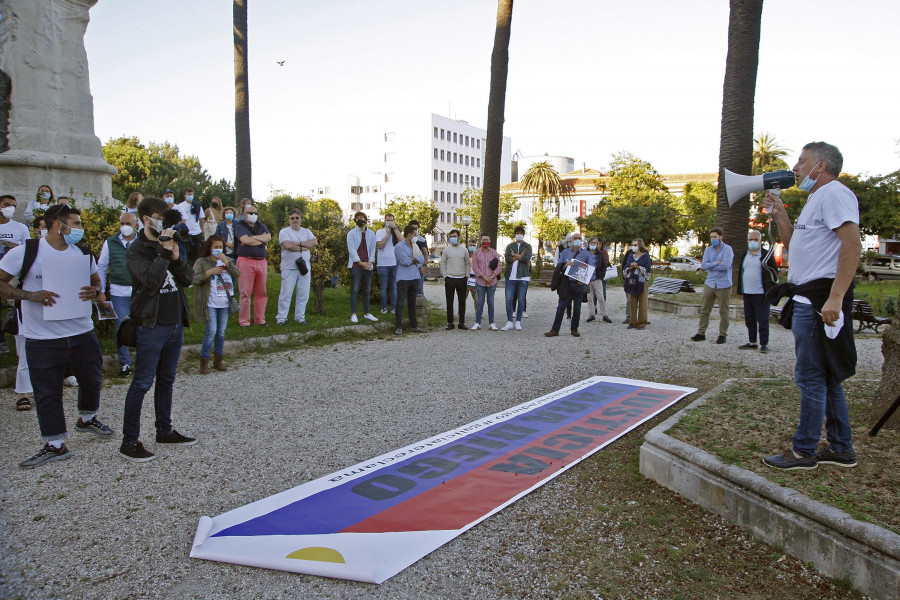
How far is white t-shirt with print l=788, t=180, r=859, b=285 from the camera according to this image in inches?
146

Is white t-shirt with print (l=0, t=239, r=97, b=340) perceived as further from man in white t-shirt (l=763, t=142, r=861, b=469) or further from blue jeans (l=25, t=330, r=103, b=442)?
man in white t-shirt (l=763, t=142, r=861, b=469)

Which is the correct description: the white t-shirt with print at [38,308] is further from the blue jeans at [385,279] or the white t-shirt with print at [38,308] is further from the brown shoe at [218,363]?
the blue jeans at [385,279]

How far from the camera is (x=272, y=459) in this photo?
4867 mm

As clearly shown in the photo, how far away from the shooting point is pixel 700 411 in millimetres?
5375

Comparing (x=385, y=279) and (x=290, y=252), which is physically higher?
(x=290, y=252)

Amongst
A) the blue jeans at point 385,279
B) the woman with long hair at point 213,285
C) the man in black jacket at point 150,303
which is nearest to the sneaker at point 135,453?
the man in black jacket at point 150,303

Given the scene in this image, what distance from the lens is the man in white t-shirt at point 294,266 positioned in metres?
11.1

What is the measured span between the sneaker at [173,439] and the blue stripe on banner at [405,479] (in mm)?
1742

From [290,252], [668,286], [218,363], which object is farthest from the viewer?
[668,286]

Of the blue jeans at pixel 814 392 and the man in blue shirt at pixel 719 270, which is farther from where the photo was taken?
the man in blue shirt at pixel 719 270

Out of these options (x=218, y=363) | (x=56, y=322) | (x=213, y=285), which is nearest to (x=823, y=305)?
(x=56, y=322)

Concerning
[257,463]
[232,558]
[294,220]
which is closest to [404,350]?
[294,220]

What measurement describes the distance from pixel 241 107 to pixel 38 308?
13.7 metres

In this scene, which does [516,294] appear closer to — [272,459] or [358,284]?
[358,284]
